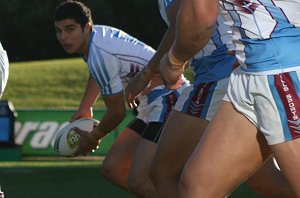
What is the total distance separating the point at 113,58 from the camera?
26.6 ft

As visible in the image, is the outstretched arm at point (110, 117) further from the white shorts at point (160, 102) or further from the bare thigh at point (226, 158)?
the bare thigh at point (226, 158)

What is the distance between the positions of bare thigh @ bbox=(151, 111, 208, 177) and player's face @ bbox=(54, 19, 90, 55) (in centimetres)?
210

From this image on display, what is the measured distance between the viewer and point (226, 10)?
532 cm

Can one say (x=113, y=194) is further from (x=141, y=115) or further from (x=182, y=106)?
(x=182, y=106)

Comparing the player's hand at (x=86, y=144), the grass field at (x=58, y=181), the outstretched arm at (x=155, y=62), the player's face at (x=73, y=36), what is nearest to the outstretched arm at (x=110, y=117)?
the player's hand at (x=86, y=144)

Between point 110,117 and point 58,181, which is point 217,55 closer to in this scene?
point 110,117

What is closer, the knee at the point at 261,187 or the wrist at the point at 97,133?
the knee at the point at 261,187

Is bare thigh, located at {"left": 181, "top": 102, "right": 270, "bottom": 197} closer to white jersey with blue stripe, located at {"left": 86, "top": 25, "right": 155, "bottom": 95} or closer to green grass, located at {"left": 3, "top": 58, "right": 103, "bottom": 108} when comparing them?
white jersey with blue stripe, located at {"left": 86, "top": 25, "right": 155, "bottom": 95}

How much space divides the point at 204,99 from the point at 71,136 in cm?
274

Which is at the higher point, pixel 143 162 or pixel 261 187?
pixel 261 187

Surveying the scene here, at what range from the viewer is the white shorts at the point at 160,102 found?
25.7 feet

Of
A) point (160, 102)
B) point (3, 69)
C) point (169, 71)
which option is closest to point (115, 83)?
point (160, 102)

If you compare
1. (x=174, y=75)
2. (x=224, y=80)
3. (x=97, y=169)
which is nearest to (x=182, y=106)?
(x=224, y=80)

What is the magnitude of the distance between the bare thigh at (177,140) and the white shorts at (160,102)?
1347 millimetres
